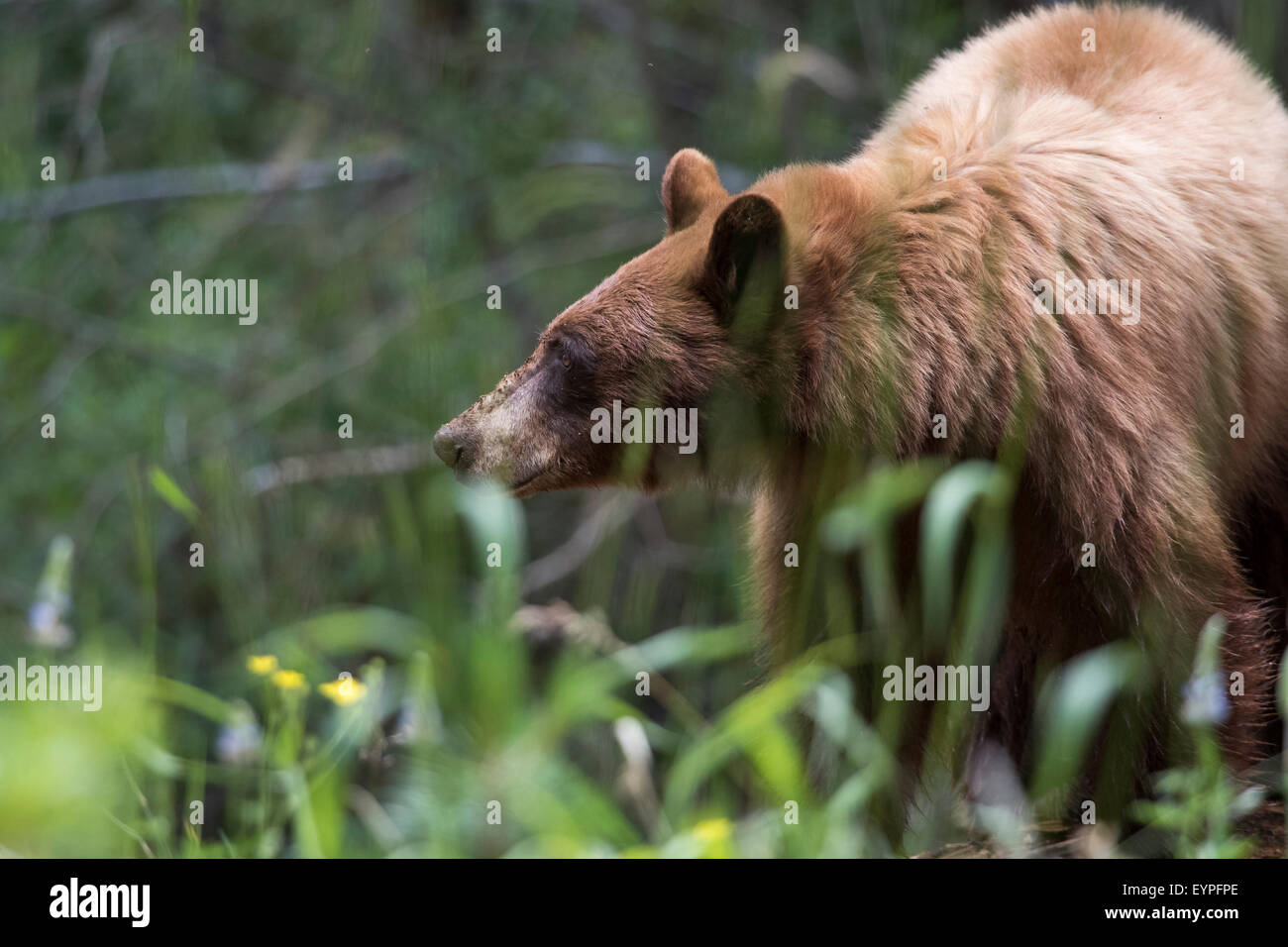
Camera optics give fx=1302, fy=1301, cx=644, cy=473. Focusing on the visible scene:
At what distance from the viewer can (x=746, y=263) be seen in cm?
364

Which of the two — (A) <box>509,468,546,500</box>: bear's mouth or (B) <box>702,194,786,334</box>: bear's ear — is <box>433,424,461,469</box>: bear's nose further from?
(B) <box>702,194,786,334</box>: bear's ear

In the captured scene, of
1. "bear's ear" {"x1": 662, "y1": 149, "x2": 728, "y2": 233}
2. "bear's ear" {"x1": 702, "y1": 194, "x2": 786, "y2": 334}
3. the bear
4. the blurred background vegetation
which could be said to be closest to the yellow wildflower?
the bear

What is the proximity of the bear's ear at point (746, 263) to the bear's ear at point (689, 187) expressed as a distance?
1.56 ft

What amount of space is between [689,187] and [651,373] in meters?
0.74

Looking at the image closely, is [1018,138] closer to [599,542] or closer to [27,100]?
[599,542]

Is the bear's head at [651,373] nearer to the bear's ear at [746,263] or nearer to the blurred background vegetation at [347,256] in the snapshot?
the bear's ear at [746,263]

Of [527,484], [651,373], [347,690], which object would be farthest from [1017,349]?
[347,690]

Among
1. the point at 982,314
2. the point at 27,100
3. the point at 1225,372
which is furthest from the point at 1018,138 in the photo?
the point at 27,100

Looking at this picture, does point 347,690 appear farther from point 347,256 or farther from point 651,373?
point 347,256

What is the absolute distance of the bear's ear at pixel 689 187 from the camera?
413 centimetres

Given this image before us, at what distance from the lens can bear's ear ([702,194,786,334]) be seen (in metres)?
3.52

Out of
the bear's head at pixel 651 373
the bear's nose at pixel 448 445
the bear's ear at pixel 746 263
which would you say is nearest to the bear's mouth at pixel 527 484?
the bear's head at pixel 651 373

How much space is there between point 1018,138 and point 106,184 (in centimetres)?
641

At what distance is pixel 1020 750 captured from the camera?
4.60 m
